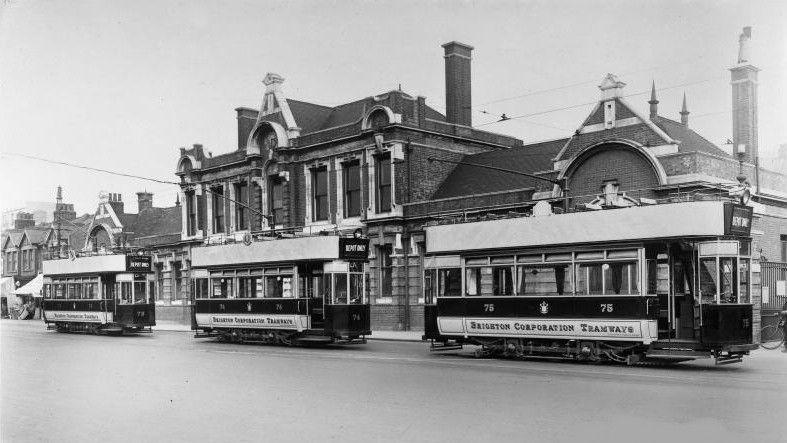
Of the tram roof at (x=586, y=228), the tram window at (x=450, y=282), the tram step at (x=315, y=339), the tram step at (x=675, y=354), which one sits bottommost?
the tram step at (x=315, y=339)

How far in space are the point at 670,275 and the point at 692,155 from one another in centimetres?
750

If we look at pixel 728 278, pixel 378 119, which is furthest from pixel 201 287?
pixel 728 278

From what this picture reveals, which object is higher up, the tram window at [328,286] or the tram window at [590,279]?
the tram window at [590,279]

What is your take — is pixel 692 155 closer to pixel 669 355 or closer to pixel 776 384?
pixel 669 355

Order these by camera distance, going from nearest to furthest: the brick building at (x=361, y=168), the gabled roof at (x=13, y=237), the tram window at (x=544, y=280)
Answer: the tram window at (x=544, y=280) < the brick building at (x=361, y=168) < the gabled roof at (x=13, y=237)

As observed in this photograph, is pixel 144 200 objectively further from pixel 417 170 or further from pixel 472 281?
pixel 472 281

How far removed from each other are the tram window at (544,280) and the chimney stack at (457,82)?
1817cm

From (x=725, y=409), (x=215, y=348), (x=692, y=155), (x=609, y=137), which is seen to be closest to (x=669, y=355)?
(x=725, y=409)

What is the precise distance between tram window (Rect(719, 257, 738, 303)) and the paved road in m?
1.46

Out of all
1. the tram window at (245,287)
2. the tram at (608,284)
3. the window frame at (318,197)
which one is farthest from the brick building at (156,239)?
the tram at (608,284)

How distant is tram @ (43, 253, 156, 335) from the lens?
32500mm

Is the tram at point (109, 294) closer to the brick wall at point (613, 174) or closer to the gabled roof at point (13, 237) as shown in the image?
the brick wall at point (613, 174)

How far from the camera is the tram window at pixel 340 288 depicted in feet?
76.1

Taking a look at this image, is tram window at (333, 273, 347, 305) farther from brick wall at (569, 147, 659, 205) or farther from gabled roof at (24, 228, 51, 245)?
gabled roof at (24, 228, 51, 245)
